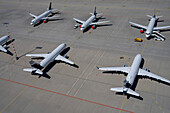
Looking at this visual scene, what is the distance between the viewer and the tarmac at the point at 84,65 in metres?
42.1

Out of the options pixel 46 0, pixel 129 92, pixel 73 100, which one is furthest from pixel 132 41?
pixel 46 0

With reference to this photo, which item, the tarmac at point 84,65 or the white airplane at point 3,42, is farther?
the white airplane at point 3,42

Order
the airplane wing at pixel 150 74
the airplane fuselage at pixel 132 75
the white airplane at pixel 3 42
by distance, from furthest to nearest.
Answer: the white airplane at pixel 3 42, the airplane wing at pixel 150 74, the airplane fuselage at pixel 132 75

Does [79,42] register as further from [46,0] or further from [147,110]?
[46,0]

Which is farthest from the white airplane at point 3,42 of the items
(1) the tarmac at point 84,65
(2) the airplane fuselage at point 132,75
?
(2) the airplane fuselage at point 132,75

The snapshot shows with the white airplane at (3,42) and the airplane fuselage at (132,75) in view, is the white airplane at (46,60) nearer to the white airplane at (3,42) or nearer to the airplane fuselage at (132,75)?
the white airplane at (3,42)

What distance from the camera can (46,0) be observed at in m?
120

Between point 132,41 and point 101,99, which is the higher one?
point 132,41

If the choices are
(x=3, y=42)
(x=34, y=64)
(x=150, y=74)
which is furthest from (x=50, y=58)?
(x=150, y=74)

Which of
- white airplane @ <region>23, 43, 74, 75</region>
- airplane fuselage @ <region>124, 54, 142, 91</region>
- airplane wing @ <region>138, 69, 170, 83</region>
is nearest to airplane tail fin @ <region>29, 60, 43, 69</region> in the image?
white airplane @ <region>23, 43, 74, 75</region>

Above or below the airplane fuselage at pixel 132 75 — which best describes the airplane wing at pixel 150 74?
below

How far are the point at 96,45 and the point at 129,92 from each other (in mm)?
27979

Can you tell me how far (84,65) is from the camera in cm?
5534

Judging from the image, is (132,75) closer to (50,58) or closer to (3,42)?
(50,58)
